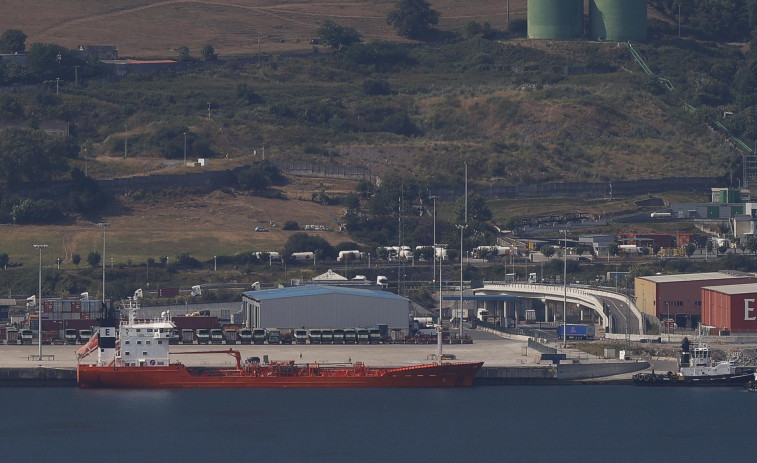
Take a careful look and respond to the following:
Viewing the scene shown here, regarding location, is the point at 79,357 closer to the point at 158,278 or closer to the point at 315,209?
the point at 158,278

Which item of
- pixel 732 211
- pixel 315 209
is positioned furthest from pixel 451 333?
pixel 732 211

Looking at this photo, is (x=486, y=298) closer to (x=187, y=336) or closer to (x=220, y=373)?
(x=187, y=336)

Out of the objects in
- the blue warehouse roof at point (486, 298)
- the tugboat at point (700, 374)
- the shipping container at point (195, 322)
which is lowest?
the tugboat at point (700, 374)

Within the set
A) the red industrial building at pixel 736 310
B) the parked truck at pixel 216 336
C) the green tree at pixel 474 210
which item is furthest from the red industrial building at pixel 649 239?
the parked truck at pixel 216 336

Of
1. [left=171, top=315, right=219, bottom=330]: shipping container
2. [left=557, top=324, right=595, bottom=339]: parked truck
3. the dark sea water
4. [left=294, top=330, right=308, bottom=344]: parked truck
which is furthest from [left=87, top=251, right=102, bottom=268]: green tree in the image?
the dark sea water

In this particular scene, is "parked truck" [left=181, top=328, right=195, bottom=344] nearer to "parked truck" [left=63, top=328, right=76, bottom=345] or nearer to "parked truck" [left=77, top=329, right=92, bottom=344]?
"parked truck" [left=77, top=329, right=92, bottom=344]

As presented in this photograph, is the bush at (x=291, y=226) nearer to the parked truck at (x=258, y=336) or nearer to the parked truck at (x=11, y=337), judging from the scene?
the parked truck at (x=258, y=336)

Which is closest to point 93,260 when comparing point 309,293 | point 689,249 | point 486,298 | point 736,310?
point 309,293
